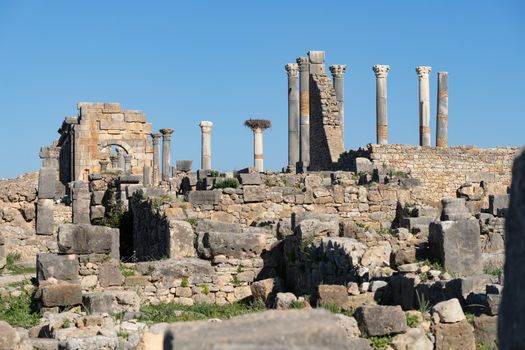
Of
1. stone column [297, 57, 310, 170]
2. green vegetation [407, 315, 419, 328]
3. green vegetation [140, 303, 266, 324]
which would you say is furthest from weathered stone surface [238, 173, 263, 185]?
stone column [297, 57, 310, 170]

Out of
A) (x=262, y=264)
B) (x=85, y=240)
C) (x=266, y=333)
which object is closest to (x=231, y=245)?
(x=262, y=264)

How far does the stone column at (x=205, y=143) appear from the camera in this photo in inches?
1730

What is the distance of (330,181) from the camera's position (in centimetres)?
1967

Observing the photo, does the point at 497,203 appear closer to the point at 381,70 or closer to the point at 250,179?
the point at 250,179

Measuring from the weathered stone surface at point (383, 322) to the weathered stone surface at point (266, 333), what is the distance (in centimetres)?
A: 492

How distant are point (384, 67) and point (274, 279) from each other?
25.6 meters

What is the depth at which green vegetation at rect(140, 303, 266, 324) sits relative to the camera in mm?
10627

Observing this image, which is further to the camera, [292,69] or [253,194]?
[292,69]

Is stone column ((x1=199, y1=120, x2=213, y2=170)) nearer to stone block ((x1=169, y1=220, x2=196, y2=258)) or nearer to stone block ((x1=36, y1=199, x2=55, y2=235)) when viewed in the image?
stone block ((x1=36, y1=199, x2=55, y2=235))

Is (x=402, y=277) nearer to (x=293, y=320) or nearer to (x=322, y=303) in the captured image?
(x=322, y=303)

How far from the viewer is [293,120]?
1435 inches

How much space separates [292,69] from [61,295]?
2603cm

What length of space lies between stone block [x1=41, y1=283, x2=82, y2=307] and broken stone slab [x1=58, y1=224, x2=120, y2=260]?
58.9 inches

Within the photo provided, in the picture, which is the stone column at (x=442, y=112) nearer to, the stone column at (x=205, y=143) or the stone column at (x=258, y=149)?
the stone column at (x=258, y=149)
